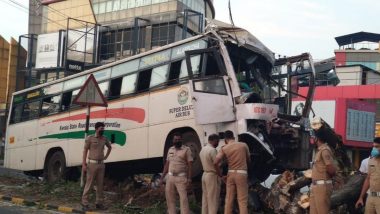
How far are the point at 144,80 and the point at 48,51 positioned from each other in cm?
3079

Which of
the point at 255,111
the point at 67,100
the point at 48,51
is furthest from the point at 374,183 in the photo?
the point at 48,51

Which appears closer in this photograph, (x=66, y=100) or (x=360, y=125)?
(x=66, y=100)

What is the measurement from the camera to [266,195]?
9.81 metres

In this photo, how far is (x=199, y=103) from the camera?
32.0 ft

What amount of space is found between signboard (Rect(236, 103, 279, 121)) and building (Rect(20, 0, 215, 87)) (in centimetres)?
2497

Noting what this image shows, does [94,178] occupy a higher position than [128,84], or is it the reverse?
[128,84]

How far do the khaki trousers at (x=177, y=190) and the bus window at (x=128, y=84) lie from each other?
152 inches

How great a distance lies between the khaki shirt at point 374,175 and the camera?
688cm

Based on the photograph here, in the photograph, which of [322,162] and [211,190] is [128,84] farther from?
[322,162]

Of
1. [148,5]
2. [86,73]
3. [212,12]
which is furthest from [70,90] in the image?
[212,12]

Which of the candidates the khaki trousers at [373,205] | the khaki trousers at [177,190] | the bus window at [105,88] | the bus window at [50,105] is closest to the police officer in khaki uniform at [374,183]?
the khaki trousers at [373,205]

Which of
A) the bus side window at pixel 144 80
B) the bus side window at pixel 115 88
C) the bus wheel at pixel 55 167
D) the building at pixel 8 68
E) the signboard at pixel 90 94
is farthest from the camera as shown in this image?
the building at pixel 8 68

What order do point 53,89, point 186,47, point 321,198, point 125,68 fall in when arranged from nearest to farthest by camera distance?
point 321,198
point 186,47
point 125,68
point 53,89

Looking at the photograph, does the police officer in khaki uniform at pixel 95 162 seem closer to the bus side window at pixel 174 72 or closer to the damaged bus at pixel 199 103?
the damaged bus at pixel 199 103
